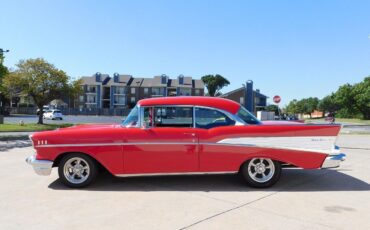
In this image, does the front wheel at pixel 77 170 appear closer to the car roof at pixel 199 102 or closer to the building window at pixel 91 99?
the car roof at pixel 199 102

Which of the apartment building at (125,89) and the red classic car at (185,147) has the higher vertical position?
the apartment building at (125,89)

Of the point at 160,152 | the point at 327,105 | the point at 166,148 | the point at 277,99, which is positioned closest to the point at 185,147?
the point at 166,148

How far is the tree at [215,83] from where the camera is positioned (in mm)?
114062

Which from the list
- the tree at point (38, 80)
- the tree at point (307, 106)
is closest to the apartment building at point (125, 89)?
the tree at point (307, 106)

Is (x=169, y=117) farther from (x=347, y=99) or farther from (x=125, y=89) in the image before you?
(x=125, y=89)

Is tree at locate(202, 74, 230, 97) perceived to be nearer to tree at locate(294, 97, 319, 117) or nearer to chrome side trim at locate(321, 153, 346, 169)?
tree at locate(294, 97, 319, 117)

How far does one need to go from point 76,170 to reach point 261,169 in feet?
11.0

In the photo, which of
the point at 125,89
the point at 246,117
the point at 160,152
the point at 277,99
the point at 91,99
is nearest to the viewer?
the point at 160,152

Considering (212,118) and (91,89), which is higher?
(91,89)

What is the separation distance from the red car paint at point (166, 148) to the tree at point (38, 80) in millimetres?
22559
